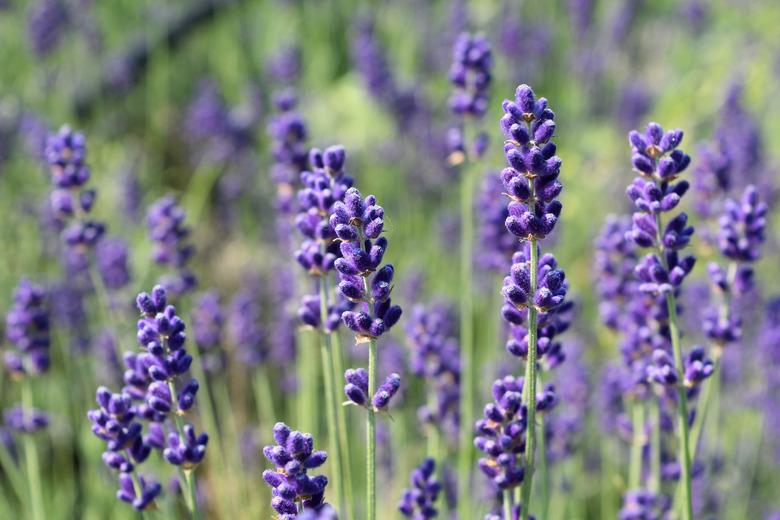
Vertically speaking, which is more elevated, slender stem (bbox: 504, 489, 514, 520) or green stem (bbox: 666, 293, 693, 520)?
green stem (bbox: 666, 293, 693, 520)

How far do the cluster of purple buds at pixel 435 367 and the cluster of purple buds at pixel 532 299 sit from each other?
603mm

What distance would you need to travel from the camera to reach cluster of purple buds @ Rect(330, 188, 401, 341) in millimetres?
1698

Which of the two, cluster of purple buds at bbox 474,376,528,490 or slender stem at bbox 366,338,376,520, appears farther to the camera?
cluster of purple buds at bbox 474,376,528,490

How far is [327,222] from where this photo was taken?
2.24 metres

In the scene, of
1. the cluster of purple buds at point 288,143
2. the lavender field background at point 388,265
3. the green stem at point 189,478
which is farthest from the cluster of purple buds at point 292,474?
the cluster of purple buds at point 288,143

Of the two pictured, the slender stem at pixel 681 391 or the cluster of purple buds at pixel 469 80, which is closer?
the slender stem at pixel 681 391

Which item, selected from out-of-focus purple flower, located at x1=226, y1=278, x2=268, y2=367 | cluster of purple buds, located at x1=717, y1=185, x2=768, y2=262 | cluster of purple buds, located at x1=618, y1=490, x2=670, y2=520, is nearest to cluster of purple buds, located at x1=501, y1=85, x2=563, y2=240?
cluster of purple buds, located at x1=717, y1=185, x2=768, y2=262

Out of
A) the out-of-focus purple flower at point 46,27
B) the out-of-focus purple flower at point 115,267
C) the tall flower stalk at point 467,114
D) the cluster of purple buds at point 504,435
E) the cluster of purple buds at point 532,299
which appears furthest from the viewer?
the out-of-focus purple flower at point 46,27

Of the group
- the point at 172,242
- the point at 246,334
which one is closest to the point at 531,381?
the point at 172,242

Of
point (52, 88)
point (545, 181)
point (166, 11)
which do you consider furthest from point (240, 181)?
point (545, 181)

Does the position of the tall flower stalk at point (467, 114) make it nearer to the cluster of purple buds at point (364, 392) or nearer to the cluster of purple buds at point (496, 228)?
the cluster of purple buds at point (496, 228)

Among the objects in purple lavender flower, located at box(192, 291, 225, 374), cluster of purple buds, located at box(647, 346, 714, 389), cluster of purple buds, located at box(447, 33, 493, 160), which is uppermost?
cluster of purple buds, located at box(447, 33, 493, 160)

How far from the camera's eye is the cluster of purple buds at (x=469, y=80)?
2.95 m

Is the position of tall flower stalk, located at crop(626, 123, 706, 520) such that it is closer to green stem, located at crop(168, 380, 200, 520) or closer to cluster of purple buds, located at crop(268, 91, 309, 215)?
green stem, located at crop(168, 380, 200, 520)
